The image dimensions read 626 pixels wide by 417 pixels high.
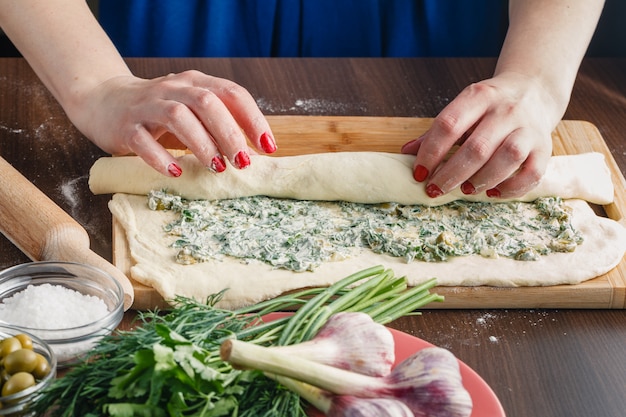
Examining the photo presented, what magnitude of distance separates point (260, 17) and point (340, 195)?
3.14 feet

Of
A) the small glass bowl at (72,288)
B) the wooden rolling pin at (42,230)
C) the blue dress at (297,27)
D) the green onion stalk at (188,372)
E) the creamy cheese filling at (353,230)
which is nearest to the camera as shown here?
the green onion stalk at (188,372)

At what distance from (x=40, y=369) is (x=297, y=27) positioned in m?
1.64

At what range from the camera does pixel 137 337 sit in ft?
3.54

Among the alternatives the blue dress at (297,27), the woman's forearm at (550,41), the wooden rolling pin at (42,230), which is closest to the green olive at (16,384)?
the wooden rolling pin at (42,230)

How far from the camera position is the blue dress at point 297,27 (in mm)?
2553

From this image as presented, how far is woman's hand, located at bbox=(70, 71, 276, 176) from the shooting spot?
1.69m

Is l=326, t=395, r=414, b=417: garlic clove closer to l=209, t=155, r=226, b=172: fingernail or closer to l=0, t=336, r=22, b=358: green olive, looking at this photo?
l=0, t=336, r=22, b=358: green olive

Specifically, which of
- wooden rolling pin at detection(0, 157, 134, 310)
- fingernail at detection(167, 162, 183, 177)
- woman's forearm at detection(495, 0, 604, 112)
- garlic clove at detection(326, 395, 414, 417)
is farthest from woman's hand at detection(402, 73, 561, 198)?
garlic clove at detection(326, 395, 414, 417)

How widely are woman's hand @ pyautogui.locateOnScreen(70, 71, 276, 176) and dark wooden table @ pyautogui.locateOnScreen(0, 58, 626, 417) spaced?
162 mm

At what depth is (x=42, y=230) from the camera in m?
1.55

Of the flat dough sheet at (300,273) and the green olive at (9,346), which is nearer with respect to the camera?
the green olive at (9,346)

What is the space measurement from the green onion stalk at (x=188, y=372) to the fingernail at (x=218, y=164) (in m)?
0.49

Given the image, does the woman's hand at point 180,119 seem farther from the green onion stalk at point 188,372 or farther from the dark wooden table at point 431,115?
the green onion stalk at point 188,372

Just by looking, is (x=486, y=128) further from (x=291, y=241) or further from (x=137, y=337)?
(x=137, y=337)
